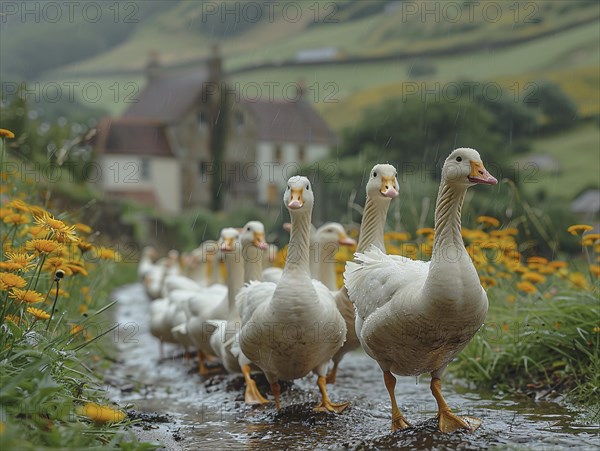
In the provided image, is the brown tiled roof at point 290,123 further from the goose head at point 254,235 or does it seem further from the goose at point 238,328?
the goose head at point 254,235

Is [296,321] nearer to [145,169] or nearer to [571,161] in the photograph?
[571,161]

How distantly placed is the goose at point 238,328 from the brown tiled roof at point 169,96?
39.7 meters

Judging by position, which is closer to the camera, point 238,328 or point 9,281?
point 9,281

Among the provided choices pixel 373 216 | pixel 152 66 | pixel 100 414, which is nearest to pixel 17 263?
pixel 100 414

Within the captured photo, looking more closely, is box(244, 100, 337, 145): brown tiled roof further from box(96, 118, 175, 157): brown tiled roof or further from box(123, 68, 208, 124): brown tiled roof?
box(96, 118, 175, 157): brown tiled roof

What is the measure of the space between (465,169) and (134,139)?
4355cm

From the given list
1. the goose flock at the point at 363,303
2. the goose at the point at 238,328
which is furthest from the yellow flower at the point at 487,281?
the goose at the point at 238,328

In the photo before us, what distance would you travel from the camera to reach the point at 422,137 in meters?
31.1

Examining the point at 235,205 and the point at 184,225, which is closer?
the point at 184,225

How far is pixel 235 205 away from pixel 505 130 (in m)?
15.1

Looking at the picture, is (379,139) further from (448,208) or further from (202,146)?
(448,208)

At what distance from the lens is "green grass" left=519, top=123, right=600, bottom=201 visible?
26.0 metres

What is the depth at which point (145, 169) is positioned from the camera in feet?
152

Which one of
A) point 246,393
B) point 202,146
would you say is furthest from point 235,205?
point 246,393
